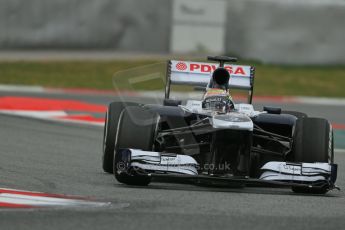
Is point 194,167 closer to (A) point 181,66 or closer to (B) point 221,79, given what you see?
(B) point 221,79

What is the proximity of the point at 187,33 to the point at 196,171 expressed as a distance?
16.2 meters

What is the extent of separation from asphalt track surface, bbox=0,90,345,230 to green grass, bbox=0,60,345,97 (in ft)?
34.3

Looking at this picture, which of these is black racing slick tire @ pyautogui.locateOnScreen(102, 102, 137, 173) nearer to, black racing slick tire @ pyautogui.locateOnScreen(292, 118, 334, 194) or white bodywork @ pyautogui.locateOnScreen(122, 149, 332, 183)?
white bodywork @ pyautogui.locateOnScreen(122, 149, 332, 183)

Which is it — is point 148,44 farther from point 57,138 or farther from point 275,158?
point 275,158

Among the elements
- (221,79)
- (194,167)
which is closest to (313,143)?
(221,79)

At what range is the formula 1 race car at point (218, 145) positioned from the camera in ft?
30.8

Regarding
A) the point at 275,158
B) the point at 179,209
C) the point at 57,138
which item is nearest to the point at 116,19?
the point at 57,138

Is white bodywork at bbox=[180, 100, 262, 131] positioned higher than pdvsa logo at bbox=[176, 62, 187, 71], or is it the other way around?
pdvsa logo at bbox=[176, 62, 187, 71]

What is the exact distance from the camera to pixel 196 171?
9.54 meters

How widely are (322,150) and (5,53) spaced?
1639 centimetres

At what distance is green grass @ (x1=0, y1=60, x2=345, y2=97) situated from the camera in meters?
23.4

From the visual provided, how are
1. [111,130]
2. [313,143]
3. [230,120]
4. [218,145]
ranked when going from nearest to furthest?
[230,120] < [218,145] < [313,143] < [111,130]

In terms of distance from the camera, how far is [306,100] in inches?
893

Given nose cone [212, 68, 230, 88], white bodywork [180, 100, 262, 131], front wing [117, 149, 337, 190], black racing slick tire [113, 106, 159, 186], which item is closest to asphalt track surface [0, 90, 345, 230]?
front wing [117, 149, 337, 190]
